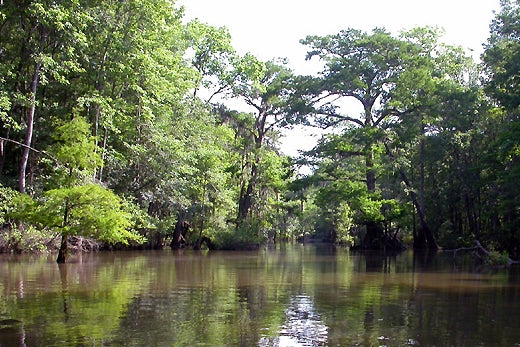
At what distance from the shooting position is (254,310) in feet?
33.6

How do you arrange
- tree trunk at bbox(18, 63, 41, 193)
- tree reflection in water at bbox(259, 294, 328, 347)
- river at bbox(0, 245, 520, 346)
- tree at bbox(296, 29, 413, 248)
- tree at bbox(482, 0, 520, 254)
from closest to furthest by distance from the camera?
tree reflection in water at bbox(259, 294, 328, 347), river at bbox(0, 245, 520, 346), tree trunk at bbox(18, 63, 41, 193), tree at bbox(482, 0, 520, 254), tree at bbox(296, 29, 413, 248)

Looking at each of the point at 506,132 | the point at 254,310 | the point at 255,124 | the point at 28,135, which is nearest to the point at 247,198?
the point at 255,124

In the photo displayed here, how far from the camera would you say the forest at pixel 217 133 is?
24.3 metres

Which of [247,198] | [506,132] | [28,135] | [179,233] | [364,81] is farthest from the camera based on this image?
[247,198]

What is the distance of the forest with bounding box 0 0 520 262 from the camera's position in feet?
79.9

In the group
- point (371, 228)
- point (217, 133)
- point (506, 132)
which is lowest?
point (371, 228)

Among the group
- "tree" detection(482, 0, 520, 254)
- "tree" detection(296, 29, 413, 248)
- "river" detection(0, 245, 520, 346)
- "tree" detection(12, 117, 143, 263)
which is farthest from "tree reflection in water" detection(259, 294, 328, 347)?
"tree" detection(296, 29, 413, 248)

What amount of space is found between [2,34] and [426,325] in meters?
25.5

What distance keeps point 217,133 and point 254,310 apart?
34504 mm

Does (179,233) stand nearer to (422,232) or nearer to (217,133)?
(217,133)

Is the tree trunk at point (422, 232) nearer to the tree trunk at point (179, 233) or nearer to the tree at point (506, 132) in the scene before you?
the tree at point (506, 132)

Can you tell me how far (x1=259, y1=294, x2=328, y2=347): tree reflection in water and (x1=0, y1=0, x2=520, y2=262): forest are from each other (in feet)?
40.4

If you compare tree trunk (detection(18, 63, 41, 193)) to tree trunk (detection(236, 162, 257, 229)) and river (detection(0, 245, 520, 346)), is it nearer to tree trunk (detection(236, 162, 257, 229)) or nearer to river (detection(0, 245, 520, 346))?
river (detection(0, 245, 520, 346))

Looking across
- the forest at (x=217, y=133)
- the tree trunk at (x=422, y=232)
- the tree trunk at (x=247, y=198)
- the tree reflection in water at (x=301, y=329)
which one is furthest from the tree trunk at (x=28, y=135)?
the tree trunk at (x=422, y=232)
